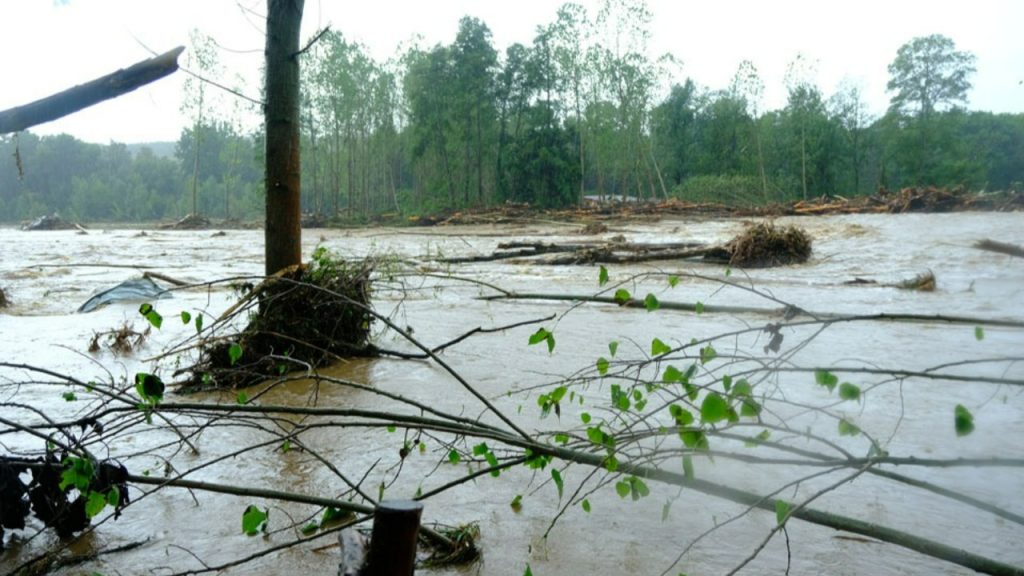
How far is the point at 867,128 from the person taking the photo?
2072 inches

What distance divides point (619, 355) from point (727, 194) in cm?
3437

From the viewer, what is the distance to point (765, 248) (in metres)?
11.5

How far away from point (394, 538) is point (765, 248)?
10.8 meters

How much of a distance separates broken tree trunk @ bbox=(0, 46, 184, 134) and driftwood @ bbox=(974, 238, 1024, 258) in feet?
5.56

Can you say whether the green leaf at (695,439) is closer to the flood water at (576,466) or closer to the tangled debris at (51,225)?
the flood water at (576,466)

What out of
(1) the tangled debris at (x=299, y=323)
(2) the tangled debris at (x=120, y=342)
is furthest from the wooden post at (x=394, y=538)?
(2) the tangled debris at (x=120, y=342)

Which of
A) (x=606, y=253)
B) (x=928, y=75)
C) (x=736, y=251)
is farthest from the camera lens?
(x=928, y=75)

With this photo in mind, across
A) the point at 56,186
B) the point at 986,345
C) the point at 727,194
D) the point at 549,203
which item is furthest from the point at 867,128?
the point at 56,186

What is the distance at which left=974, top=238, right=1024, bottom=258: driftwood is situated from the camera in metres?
1.05

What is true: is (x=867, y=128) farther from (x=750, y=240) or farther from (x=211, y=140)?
(x=211, y=140)

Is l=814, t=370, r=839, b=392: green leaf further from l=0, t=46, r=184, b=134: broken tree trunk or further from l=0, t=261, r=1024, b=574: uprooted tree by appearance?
l=0, t=46, r=184, b=134: broken tree trunk

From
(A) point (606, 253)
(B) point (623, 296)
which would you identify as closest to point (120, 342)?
(B) point (623, 296)

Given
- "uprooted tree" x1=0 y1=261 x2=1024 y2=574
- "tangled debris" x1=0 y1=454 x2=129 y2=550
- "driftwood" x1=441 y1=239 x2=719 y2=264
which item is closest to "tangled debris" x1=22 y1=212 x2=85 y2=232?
"driftwood" x1=441 y1=239 x2=719 y2=264

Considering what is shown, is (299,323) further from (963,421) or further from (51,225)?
(51,225)
